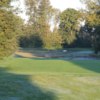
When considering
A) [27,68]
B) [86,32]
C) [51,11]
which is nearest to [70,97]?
[27,68]

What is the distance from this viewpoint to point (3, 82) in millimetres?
11570

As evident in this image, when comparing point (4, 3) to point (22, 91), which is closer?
point (22, 91)

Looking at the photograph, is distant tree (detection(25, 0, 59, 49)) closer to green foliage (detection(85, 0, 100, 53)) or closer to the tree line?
the tree line

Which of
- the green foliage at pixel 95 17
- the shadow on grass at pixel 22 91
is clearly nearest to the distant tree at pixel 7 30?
the shadow on grass at pixel 22 91

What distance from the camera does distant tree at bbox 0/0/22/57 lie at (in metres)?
31.6

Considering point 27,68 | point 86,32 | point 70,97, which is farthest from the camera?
point 86,32

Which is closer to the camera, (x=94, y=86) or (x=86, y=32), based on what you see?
(x=94, y=86)

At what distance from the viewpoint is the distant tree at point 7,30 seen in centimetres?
3161

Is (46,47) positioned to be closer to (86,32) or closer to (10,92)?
(86,32)

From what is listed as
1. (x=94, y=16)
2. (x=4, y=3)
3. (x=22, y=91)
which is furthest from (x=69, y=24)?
(x=22, y=91)

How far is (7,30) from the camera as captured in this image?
1245 inches

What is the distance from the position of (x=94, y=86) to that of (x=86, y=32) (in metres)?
70.3

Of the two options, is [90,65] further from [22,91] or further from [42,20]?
[42,20]

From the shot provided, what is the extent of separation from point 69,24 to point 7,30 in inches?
2308
